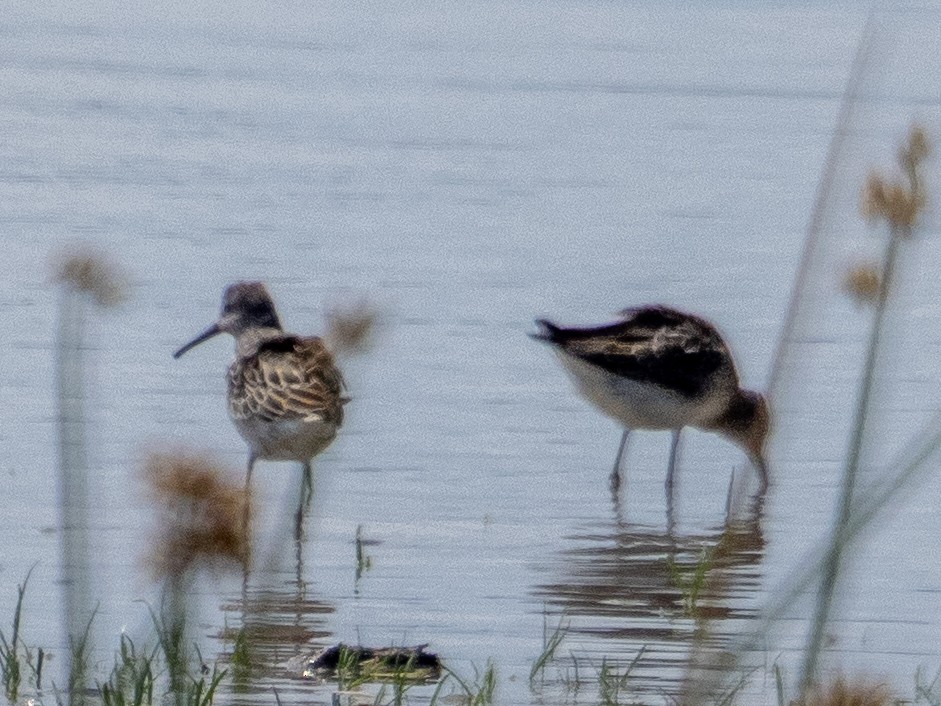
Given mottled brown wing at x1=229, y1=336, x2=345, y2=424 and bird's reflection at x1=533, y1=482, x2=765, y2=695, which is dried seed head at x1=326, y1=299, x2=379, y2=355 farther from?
mottled brown wing at x1=229, y1=336, x2=345, y2=424

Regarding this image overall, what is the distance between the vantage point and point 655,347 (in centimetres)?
1021

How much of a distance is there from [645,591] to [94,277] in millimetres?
4922

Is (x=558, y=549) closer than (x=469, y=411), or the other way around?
(x=558, y=549)

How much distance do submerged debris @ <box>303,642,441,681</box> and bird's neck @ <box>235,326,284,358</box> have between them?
3695 mm

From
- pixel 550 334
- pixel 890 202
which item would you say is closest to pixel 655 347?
pixel 550 334

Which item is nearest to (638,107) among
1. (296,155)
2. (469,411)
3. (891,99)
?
(891,99)

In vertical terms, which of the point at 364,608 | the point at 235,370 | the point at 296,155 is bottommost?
the point at 364,608

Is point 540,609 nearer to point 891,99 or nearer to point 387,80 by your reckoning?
point 891,99

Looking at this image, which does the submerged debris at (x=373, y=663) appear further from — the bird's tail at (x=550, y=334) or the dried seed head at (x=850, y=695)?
the bird's tail at (x=550, y=334)

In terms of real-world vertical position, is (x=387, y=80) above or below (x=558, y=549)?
above

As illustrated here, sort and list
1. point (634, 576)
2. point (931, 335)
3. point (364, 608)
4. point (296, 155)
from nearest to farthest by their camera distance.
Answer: point (364, 608)
point (634, 576)
point (931, 335)
point (296, 155)

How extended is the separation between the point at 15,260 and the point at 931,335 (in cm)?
504

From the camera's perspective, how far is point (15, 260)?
42.4 ft

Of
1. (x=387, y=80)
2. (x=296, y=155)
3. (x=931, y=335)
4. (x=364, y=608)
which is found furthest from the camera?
(x=387, y=80)
